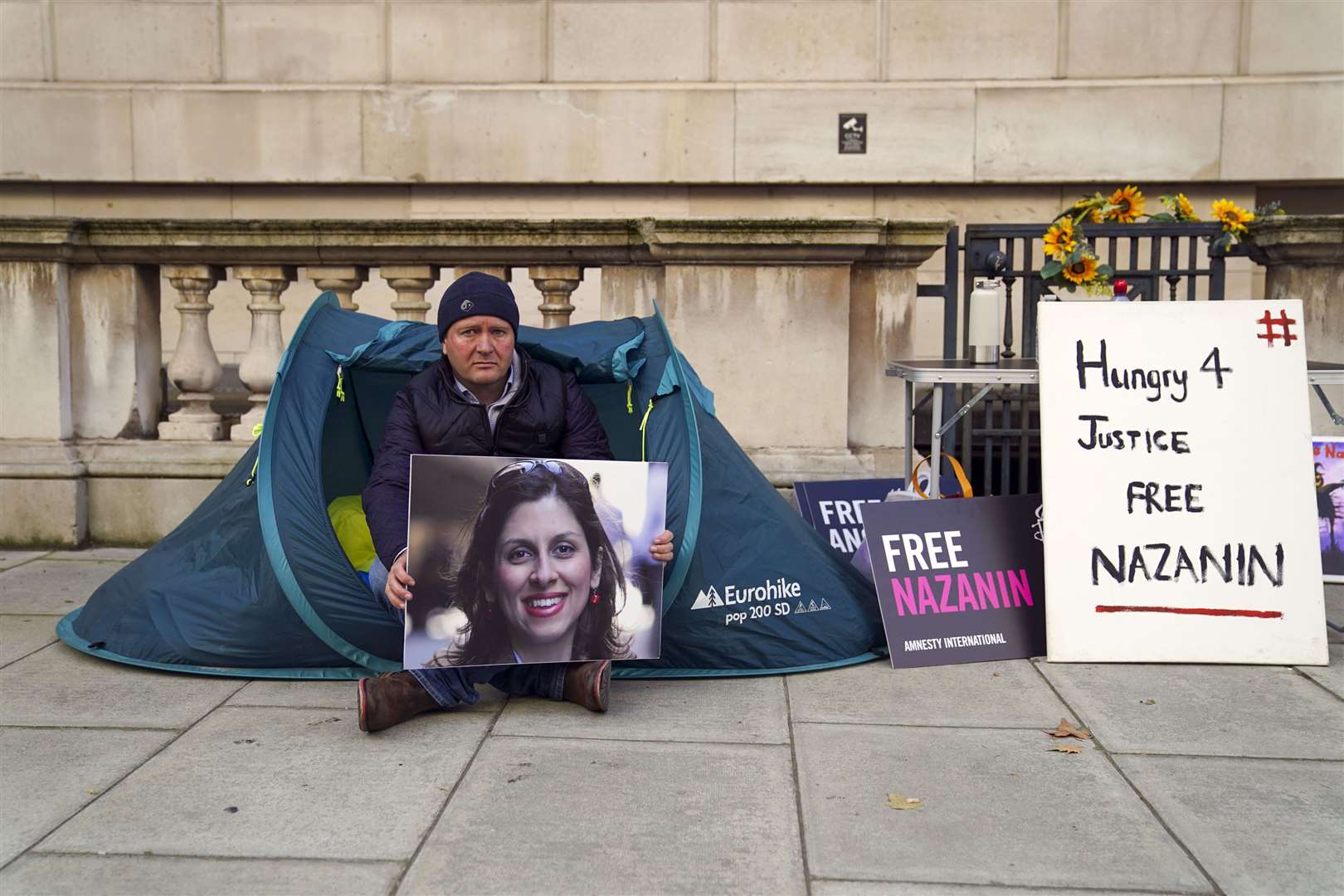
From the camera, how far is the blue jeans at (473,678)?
3.60 meters

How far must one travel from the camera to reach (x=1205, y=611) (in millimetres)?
4188

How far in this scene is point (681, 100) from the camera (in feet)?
30.2

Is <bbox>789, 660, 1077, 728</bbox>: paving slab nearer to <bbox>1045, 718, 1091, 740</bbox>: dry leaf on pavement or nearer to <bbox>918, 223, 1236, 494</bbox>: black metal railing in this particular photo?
<bbox>1045, 718, 1091, 740</bbox>: dry leaf on pavement

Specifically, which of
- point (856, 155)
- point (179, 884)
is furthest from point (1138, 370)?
point (856, 155)

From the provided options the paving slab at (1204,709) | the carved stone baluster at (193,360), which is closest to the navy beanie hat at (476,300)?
the paving slab at (1204,709)

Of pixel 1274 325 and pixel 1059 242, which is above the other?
pixel 1059 242

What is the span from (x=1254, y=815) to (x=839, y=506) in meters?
2.55

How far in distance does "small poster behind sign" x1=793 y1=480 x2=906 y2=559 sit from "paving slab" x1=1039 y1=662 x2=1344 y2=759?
1.24m

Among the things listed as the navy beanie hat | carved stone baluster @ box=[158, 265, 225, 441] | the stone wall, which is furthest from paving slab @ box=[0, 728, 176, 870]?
the stone wall

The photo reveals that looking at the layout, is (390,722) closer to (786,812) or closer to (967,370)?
(786,812)

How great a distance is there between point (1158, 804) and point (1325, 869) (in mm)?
408

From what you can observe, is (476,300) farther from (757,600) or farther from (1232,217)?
(1232,217)

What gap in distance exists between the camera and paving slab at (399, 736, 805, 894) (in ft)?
8.43

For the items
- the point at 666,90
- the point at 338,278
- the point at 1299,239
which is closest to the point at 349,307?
the point at 338,278
